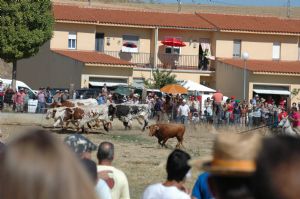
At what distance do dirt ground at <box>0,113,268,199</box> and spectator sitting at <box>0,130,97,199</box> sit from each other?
40.9 ft

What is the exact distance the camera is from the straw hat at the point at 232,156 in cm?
371

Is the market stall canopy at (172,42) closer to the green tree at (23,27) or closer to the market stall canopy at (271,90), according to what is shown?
the market stall canopy at (271,90)

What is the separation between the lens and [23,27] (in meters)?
58.2

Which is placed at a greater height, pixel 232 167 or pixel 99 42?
pixel 99 42

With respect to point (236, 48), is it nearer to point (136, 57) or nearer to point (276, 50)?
point (276, 50)

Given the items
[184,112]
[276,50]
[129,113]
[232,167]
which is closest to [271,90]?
[276,50]

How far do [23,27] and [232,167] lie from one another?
181ft

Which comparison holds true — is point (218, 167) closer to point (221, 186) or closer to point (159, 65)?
point (221, 186)

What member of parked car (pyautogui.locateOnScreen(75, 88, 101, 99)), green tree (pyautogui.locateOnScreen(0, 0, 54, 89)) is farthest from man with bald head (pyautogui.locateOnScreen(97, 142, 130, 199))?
green tree (pyautogui.locateOnScreen(0, 0, 54, 89))

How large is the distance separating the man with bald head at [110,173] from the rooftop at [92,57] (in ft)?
174

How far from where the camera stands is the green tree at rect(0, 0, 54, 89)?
57.2m

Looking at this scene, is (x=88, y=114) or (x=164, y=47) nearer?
(x=88, y=114)

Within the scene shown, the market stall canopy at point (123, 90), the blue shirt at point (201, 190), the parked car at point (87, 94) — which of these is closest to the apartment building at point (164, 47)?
the market stall canopy at point (123, 90)

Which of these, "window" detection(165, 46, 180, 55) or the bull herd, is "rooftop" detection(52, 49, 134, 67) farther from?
the bull herd
